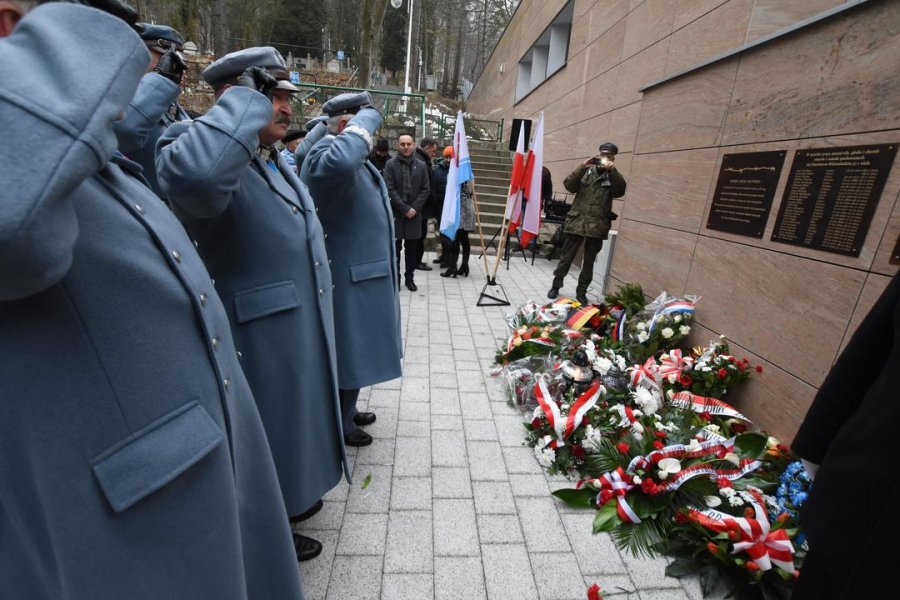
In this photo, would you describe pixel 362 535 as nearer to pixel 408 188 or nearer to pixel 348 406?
pixel 348 406

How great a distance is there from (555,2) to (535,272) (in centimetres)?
978

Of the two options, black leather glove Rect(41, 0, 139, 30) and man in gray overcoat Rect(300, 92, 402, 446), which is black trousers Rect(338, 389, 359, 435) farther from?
black leather glove Rect(41, 0, 139, 30)

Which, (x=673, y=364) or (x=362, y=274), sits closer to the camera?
(x=362, y=274)

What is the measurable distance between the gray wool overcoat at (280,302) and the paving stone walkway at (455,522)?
1.64ft

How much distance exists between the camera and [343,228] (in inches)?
96.0

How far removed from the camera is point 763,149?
315 centimetres

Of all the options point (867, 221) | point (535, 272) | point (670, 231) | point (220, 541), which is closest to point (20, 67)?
point (220, 541)

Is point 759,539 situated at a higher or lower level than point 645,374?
lower

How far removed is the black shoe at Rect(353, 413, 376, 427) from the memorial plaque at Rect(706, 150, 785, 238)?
300 cm

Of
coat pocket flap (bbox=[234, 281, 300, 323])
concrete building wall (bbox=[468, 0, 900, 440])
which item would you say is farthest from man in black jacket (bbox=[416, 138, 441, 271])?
coat pocket flap (bbox=[234, 281, 300, 323])

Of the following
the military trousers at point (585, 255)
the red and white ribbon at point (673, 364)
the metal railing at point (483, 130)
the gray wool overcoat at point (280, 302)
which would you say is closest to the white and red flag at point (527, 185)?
the military trousers at point (585, 255)

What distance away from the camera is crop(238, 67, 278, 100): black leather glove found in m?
1.36

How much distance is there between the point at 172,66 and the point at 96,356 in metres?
1.59

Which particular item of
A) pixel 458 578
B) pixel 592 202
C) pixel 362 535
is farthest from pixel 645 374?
pixel 592 202
